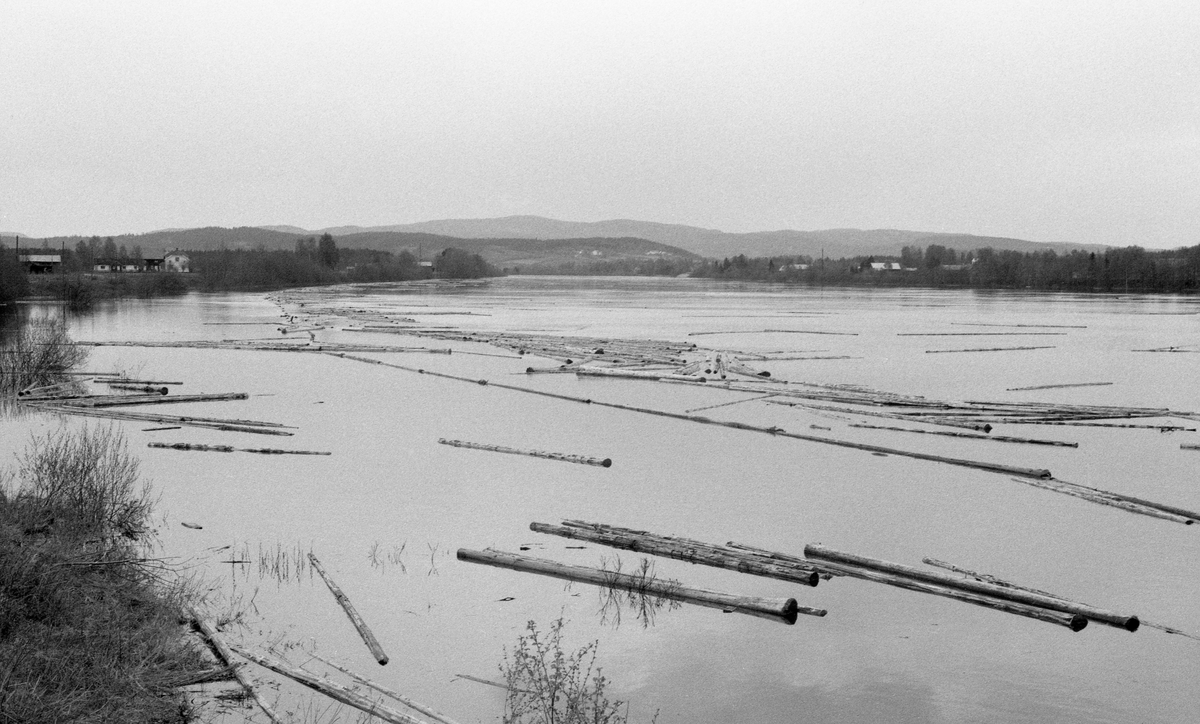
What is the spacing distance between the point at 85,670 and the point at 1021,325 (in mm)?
43907

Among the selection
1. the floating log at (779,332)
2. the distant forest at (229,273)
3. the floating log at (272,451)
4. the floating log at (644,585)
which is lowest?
the floating log at (644,585)

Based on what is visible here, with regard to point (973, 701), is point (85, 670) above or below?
above

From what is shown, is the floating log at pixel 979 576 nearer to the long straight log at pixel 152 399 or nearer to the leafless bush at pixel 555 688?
the leafless bush at pixel 555 688

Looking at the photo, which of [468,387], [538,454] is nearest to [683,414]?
[538,454]

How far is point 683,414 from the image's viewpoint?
1936 cm

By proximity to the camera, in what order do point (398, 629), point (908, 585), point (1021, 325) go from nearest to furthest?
point (398, 629), point (908, 585), point (1021, 325)

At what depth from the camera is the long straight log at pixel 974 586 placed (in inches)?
340

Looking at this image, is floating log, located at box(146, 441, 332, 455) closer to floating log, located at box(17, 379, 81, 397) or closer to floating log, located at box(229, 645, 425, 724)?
floating log, located at box(17, 379, 81, 397)

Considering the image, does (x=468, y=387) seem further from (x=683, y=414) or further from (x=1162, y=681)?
(x=1162, y=681)

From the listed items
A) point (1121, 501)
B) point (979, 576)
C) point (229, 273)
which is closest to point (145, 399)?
point (979, 576)

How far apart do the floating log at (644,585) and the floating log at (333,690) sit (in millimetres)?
2761

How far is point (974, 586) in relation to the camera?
30.8 feet

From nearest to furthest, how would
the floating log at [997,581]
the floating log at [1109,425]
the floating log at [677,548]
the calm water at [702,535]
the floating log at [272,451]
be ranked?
the calm water at [702,535]
the floating log at [997,581]
the floating log at [677,548]
the floating log at [272,451]
the floating log at [1109,425]

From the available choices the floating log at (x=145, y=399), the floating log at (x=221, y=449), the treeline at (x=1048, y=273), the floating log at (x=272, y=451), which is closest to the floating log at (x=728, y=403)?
the floating log at (x=272, y=451)
